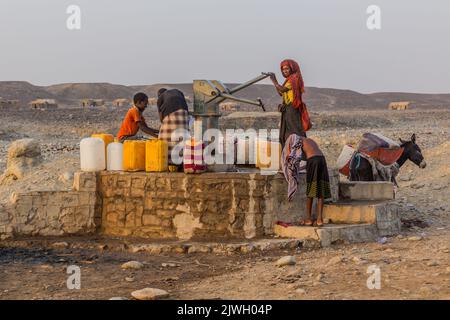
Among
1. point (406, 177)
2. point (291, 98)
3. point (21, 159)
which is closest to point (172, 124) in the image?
point (291, 98)

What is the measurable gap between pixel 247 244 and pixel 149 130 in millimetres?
2210

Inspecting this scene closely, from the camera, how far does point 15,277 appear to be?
7.21 m

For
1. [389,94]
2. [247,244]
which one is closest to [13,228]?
[247,244]

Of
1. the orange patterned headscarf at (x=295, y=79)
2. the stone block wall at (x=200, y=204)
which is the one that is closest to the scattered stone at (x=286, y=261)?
the stone block wall at (x=200, y=204)

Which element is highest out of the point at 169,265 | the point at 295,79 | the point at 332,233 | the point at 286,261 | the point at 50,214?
the point at 295,79

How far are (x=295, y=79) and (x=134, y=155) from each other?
84.1 inches

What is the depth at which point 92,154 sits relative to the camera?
9.12m

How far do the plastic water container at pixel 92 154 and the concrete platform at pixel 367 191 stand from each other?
123 inches

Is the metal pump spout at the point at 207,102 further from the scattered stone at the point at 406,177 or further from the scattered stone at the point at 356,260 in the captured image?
the scattered stone at the point at 406,177

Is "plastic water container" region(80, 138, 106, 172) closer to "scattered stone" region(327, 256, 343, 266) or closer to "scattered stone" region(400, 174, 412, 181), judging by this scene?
"scattered stone" region(327, 256, 343, 266)

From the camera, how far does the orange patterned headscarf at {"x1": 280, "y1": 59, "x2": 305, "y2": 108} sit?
8695mm

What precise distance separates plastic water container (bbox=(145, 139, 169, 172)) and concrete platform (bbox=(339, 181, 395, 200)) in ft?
7.81

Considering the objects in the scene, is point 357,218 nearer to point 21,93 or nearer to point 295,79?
point 295,79
